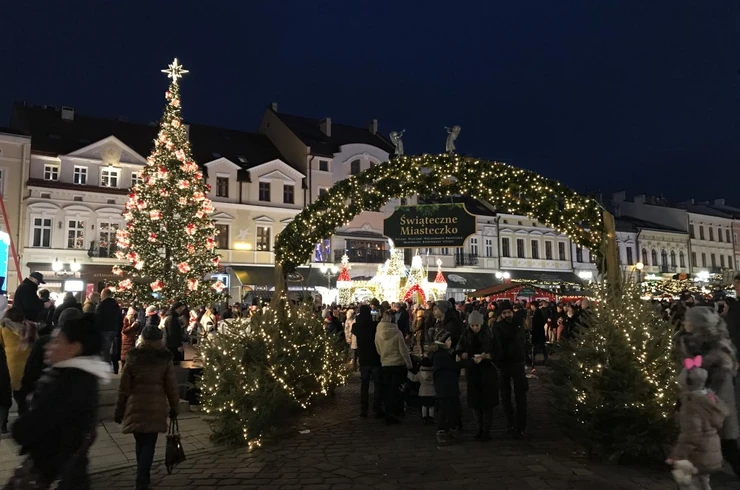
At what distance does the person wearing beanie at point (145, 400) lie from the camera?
503 centimetres

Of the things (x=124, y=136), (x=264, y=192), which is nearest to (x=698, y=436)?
(x=264, y=192)

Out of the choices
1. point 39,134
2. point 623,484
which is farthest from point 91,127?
point 623,484

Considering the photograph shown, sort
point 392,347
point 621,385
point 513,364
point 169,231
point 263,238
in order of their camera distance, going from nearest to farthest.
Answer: point 621,385
point 513,364
point 392,347
point 169,231
point 263,238

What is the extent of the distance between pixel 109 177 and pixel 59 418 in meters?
30.9

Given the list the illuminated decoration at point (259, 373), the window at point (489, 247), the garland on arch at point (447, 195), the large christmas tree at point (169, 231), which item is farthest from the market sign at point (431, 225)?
the window at point (489, 247)

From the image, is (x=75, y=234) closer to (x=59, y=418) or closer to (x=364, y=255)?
(x=364, y=255)

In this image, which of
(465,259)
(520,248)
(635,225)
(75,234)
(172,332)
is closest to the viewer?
(172,332)

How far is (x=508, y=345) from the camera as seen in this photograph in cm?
749

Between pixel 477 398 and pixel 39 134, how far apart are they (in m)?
32.3

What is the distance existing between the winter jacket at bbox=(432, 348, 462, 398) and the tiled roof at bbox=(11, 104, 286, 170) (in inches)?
1171

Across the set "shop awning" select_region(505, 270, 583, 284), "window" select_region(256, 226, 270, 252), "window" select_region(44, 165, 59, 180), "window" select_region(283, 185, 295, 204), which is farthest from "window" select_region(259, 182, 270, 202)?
"shop awning" select_region(505, 270, 583, 284)

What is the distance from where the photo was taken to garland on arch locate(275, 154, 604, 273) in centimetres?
925

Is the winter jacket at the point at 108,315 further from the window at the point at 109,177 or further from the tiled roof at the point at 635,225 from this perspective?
the tiled roof at the point at 635,225

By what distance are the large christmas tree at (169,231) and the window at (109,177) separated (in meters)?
12.4
